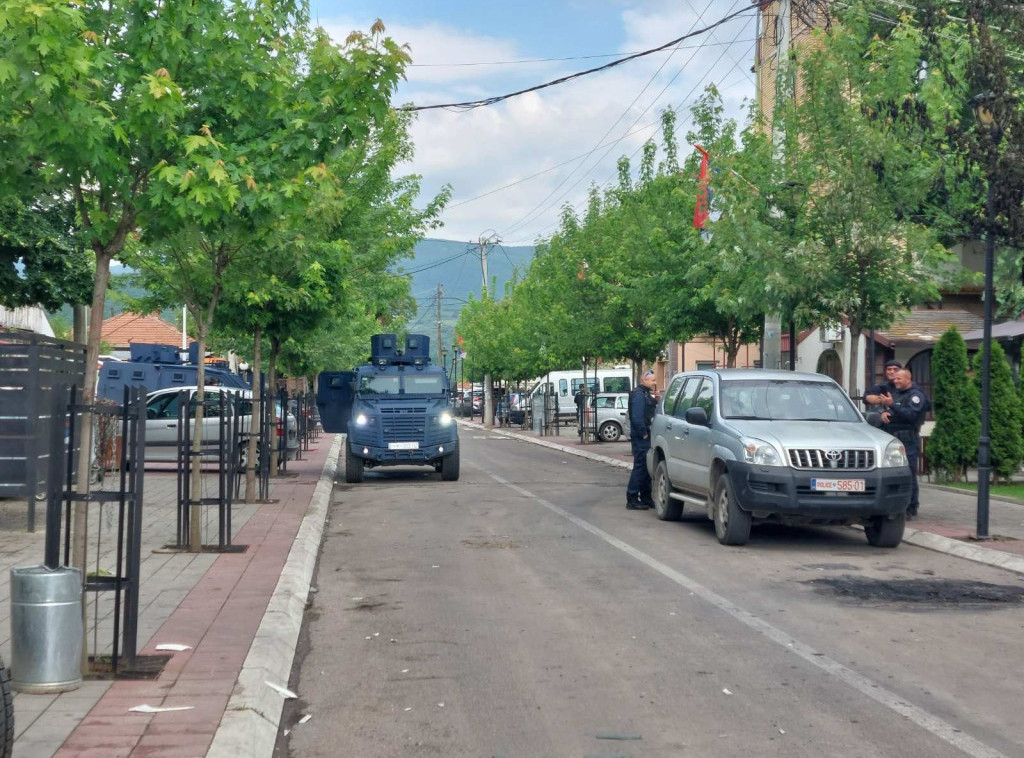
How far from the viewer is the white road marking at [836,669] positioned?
5.82m

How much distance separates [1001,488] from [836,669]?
14.5 meters

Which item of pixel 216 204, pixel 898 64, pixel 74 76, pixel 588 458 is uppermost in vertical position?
pixel 898 64

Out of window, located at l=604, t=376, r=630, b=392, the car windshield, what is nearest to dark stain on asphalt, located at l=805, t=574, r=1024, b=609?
the car windshield

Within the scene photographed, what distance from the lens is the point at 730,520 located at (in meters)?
13.0

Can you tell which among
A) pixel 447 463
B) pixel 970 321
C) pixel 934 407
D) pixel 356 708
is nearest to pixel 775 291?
pixel 934 407

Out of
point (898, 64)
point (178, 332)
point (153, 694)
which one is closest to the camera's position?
point (153, 694)

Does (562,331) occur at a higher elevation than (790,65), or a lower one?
lower

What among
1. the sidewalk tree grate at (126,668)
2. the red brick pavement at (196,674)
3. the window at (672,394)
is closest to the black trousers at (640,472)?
the window at (672,394)

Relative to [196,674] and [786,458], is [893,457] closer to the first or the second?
[786,458]

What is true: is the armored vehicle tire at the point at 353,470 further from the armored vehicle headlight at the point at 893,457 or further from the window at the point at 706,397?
the armored vehicle headlight at the point at 893,457

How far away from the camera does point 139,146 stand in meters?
7.61

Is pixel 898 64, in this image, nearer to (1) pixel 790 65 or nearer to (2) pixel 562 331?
(1) pixel 790 65

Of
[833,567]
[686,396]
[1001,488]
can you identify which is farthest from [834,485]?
[1001,488]

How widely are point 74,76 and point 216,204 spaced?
3.99ft
